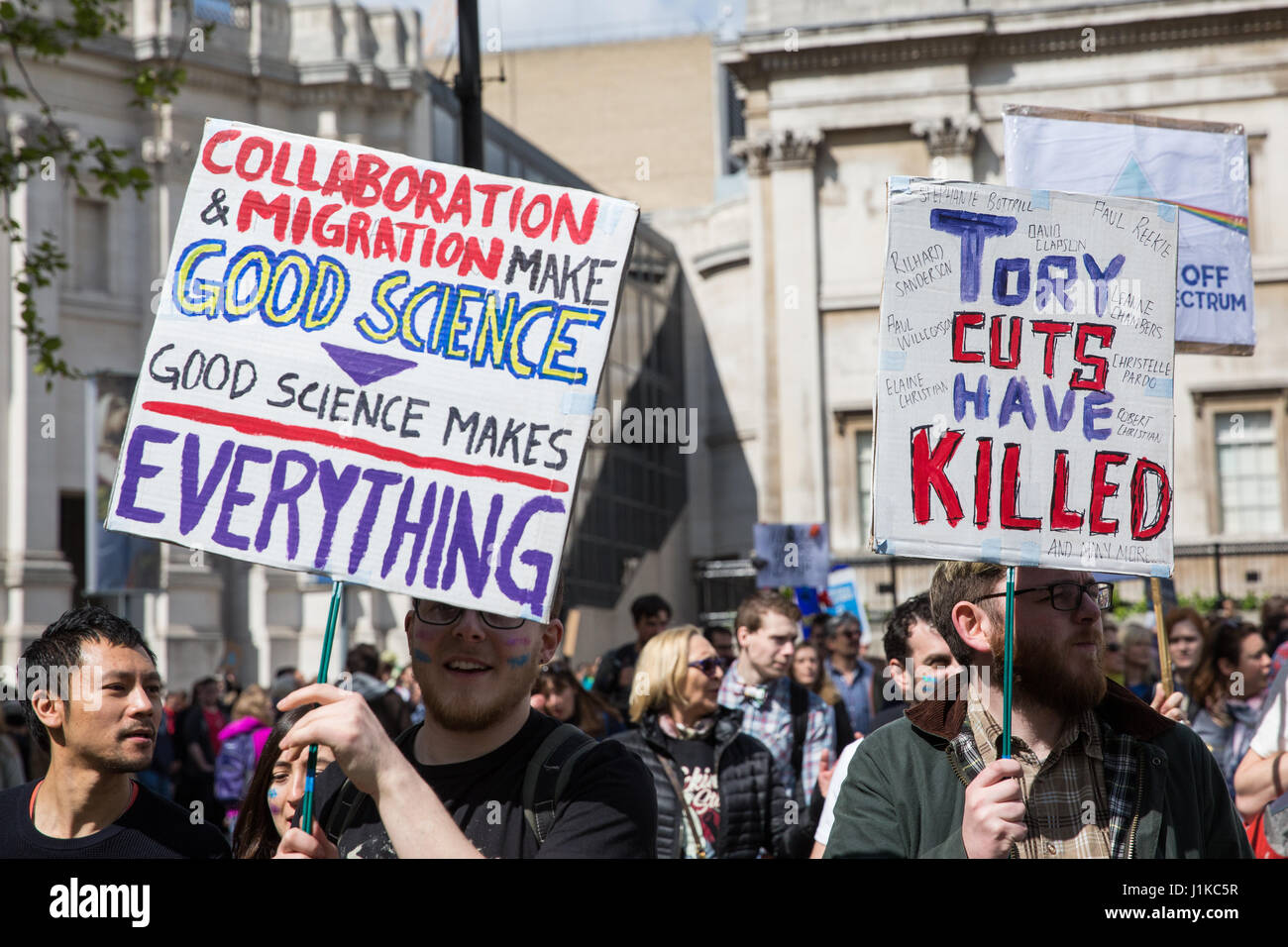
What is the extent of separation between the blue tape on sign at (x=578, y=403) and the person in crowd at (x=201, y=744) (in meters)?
10.8

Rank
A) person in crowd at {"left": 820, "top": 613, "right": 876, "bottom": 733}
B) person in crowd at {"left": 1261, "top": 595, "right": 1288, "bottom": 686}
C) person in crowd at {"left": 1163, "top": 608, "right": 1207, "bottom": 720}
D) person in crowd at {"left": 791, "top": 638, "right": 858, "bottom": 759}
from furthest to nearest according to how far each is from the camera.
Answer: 1. person in crowd at {"left": 1261, "top": 595, "right": 1288, "bottom": 686}
2. person in crowd at {"left": 820, "top": 613, "right": 876, "bottom": 733}
3. person in crowd at {"left": 1163, "top": 608, "right": 1207, "bottom": 720}
4. person in crowd at {"left": 791, "top": 638, "right": 858, "bottom": 759}

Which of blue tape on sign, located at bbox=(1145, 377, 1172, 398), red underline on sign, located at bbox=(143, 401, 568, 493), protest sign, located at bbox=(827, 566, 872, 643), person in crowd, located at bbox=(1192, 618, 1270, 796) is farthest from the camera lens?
protest sign, located at bbox=(827, 566, 872, 643)

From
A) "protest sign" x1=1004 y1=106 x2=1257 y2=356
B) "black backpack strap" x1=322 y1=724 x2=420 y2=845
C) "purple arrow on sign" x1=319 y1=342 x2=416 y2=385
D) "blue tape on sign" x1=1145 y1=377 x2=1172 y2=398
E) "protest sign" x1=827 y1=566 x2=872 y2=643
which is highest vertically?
"protest sign" x1=1004 y1=106 x2=1257 y2=356

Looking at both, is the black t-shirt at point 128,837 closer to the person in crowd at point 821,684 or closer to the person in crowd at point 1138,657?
the person in crowd at point 821,684

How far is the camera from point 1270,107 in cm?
3103

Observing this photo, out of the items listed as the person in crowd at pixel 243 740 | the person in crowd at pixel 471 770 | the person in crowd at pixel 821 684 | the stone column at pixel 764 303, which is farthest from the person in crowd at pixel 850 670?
the stone column at pixel 764 303

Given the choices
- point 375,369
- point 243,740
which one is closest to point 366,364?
point 375,369

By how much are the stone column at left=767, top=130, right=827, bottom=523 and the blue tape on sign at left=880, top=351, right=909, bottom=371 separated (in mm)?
28676

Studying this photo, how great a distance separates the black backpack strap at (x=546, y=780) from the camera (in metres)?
3.31

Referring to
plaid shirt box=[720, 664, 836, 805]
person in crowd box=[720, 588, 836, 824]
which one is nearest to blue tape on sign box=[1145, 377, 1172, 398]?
person in crowd box=[720, 588, 836, 824]

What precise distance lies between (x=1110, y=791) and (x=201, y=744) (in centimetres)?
1197

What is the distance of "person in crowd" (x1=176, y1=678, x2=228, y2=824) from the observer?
13875 mm

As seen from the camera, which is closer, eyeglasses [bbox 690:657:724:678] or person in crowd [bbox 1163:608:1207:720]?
eyeglasses [bbox 690:657:724:678]

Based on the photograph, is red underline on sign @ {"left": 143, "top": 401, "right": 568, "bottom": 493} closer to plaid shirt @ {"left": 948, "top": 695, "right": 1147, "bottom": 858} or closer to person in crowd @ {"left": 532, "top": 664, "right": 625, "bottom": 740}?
plaid shirt @ {"left": 948, "top": 695, "right": 1147, "bottom": 858}
